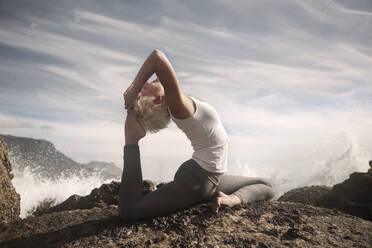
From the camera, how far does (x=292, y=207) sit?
5203mm

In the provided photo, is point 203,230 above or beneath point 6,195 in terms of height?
above

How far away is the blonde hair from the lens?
4.23 metres

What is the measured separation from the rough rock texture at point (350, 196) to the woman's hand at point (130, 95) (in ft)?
21.9

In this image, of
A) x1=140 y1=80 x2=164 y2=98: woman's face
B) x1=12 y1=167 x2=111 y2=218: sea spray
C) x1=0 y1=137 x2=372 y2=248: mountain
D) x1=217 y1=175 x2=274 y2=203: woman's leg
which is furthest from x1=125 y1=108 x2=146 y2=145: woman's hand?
x1=12 y1=167 x2=111 y2=218: sea spray

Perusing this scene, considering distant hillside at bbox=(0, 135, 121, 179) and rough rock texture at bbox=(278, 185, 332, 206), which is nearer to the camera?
rough rock texture at bbox=(278, 185, 332, 206)

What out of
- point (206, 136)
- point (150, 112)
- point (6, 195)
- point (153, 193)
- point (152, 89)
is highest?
point (152, 89)

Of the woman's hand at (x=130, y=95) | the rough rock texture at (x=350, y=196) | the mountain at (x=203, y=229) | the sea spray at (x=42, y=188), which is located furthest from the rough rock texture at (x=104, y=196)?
the sea spray at (x=42, y=188)

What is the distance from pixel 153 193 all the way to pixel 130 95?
61.4 inches

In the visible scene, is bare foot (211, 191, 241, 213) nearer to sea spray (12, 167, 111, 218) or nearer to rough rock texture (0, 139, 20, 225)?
rough rock texture (0, 139, 20, 225)

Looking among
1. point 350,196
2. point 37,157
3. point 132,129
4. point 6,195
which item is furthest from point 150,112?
point 37,157

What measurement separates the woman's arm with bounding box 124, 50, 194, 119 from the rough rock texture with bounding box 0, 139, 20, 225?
420cm

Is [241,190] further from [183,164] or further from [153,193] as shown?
[153,193]

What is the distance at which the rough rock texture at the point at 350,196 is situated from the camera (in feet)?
24.5

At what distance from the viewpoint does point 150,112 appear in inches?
166
